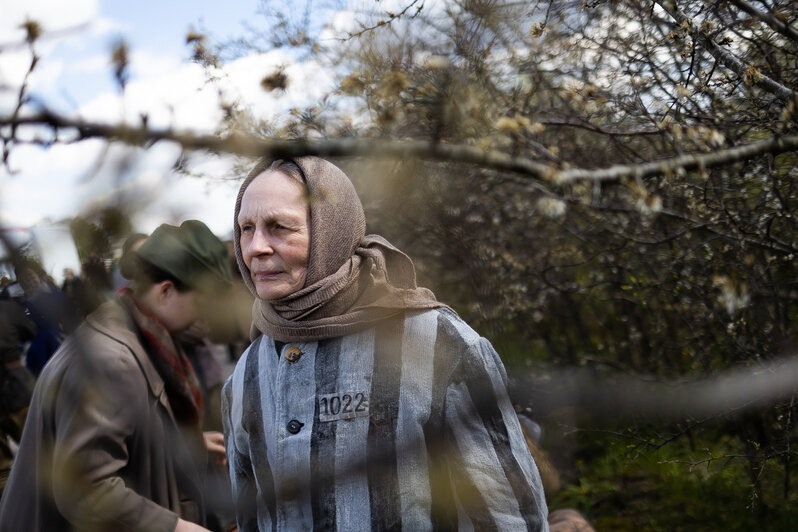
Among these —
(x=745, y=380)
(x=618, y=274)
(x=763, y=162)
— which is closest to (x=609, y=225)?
(x=618, y=274)

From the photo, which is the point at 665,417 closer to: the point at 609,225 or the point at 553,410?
the point at 553,410

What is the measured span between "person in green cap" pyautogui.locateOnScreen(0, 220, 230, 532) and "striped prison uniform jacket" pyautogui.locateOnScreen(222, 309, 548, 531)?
48 centimetres

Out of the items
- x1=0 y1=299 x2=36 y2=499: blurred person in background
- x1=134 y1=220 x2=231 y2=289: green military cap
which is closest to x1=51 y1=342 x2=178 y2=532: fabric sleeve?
x1=134 y1=220 x2=231 y2=289: green military cap

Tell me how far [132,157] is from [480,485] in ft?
3.98

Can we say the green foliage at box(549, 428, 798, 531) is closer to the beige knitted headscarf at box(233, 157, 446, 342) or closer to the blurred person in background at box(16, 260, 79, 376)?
the beige knitted headscarf at box(233, 157, 446, 342)

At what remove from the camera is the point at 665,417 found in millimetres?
824

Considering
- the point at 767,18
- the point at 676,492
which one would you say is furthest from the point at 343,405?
the point at 676,492

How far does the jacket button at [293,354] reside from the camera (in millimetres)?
1780

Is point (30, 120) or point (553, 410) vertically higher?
point (30, 120)

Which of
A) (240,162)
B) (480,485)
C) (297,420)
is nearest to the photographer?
(240,162)

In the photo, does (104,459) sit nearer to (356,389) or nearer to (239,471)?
(239,471)

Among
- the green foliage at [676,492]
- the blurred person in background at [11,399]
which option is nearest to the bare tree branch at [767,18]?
the green foliage at [676,492]

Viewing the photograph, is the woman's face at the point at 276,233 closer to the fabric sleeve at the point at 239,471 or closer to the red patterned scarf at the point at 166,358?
the fabric sleeve at the point at 239,471

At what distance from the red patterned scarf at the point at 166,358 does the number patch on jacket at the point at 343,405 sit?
109cm
